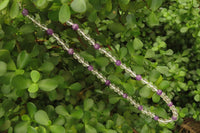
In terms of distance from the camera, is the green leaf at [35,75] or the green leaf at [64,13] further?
the green leaf at [35,75]

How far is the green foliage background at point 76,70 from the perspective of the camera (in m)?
0.67

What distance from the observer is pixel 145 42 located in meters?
1.62

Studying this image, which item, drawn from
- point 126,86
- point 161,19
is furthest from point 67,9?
point 161,19

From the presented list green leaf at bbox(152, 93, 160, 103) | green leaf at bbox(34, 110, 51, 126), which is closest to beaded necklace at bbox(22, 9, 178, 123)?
green leaf at bbox(152, 93, 160, 103)

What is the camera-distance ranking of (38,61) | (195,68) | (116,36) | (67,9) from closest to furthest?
(67,9), (38,61), (116,36), (195,68)

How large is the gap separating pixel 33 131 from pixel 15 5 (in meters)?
0.35

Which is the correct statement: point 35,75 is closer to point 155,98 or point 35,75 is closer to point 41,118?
point 41,118

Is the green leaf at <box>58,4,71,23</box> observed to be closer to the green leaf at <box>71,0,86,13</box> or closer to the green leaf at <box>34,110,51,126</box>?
the green leaf at <box>71,0,86,13</box>

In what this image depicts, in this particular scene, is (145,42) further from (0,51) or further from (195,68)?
(0,51)

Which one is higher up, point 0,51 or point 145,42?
point 0,51

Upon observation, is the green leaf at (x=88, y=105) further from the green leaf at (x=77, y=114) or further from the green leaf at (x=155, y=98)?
the green leaf at (x=155, y=98)

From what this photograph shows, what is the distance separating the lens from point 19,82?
652 mm

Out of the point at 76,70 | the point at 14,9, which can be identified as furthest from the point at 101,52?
the point at 14,9

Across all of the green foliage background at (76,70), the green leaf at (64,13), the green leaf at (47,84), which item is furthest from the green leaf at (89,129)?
the green leaf at (64,13)
